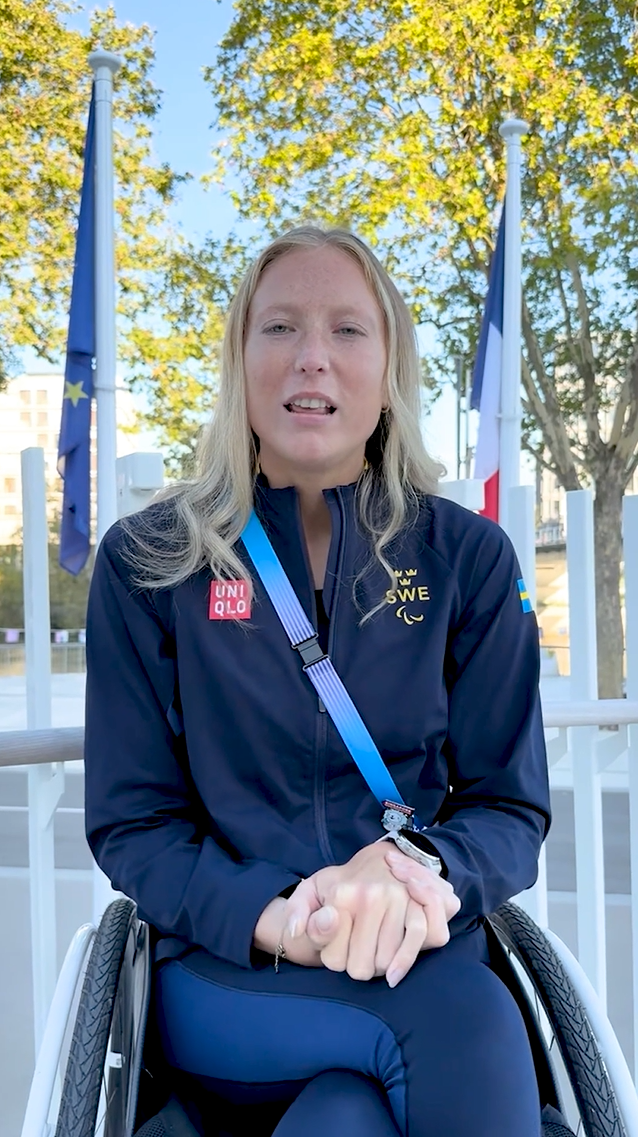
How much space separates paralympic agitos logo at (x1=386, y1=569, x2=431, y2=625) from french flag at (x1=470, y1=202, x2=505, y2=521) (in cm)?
368

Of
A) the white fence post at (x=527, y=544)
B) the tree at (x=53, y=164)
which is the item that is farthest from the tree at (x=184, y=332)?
the white fence post at (x=527, y=544)

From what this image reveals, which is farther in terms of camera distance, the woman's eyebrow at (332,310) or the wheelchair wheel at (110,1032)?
the woman's eyebrow at (332,310)

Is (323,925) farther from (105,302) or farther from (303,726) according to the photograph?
(105,302)

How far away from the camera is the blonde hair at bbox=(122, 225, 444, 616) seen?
132 cm

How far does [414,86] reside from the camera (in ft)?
29.8

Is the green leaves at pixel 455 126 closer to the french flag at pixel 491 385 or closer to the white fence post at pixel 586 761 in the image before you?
the french flag at pixel 491 385

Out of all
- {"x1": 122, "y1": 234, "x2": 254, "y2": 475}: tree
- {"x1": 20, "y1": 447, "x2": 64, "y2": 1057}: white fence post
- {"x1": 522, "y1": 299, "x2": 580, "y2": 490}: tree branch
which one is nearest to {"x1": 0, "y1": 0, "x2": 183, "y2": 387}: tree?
{"x1": 122, "y1": 234, "x2": 254, "y2": 475}: tree

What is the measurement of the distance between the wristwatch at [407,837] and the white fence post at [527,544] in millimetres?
1139

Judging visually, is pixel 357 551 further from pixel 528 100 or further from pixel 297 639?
pixel 528 100

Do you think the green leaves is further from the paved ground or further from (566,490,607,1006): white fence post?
(566,490,607,1006): white fence post

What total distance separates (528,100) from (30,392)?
233 inches

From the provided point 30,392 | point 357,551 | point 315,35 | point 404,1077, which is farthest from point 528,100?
point 404,1077

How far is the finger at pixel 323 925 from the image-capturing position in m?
1.01

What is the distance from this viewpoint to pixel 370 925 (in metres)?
1.02
